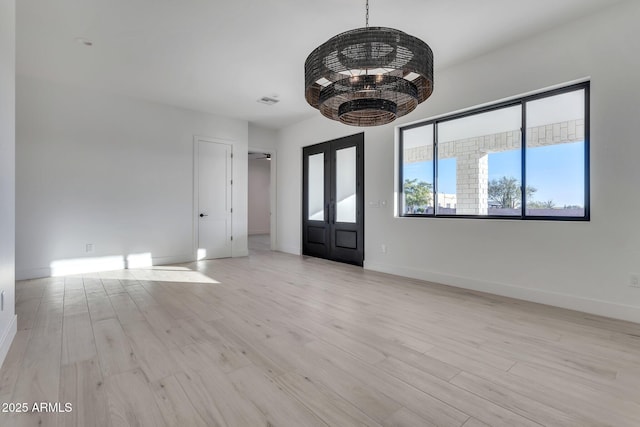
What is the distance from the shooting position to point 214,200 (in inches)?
250

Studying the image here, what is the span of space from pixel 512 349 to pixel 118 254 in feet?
18.9

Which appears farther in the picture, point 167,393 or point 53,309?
point 53,309

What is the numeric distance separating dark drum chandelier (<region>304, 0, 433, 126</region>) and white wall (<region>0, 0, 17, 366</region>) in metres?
2.20

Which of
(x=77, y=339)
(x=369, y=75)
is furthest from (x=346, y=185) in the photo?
(x=77, y=339)

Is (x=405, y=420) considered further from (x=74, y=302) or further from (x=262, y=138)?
(x=262, y=138)

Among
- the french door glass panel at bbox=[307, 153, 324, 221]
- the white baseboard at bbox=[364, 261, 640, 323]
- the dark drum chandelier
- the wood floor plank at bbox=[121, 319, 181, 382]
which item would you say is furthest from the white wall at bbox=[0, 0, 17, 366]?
the french door glass panel at bbox=[307, 153, 324, 221]

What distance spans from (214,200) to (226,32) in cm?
366

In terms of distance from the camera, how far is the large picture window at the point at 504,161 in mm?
3295

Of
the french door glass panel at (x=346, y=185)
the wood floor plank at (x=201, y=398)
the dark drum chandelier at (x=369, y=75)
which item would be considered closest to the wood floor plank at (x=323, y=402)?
the wood floor plank at (x=201, y=398)

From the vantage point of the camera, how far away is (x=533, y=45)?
345cm

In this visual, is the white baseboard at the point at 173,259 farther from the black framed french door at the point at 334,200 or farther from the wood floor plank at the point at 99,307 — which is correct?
the black framed french door at the point at 334,200

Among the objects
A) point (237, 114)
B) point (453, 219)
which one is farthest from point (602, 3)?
point (237, 114)

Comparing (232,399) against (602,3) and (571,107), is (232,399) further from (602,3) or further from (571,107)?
(602,3)

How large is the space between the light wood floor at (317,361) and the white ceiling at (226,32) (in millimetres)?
3035
